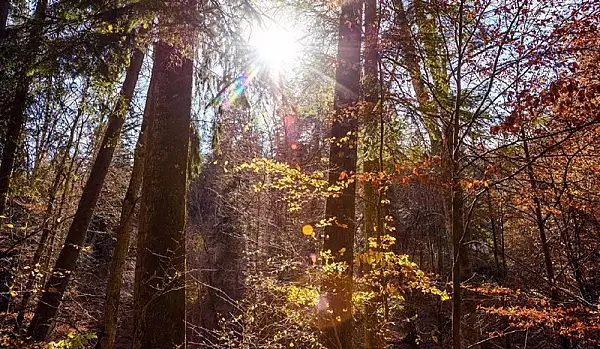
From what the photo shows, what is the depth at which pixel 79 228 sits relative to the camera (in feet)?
22.0

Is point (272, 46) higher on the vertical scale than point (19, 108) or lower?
higher

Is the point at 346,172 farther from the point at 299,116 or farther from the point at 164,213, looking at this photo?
the point at 164,213

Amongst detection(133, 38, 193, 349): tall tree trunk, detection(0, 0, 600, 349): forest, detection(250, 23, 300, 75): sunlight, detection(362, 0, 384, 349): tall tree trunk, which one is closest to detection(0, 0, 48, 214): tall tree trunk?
detection(0, 0, 600, 349): forest

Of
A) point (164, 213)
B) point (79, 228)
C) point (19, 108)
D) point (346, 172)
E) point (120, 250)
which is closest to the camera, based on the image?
point (164, 213)

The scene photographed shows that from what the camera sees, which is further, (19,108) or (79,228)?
(79,228)

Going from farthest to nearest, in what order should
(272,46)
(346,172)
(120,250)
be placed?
(120,250), (346,172), (272,46)

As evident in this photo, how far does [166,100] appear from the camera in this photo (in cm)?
382

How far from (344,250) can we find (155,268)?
248 centimetres

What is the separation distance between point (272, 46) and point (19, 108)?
10.8 ft

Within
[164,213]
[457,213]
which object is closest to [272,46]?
[164,213]

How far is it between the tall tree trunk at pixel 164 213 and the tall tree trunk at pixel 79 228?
2.75 meters

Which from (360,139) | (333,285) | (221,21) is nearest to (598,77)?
(360,139)

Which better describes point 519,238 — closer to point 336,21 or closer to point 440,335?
point 440,335

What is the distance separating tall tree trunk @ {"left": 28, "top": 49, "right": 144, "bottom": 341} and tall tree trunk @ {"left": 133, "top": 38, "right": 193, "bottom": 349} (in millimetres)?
2747
